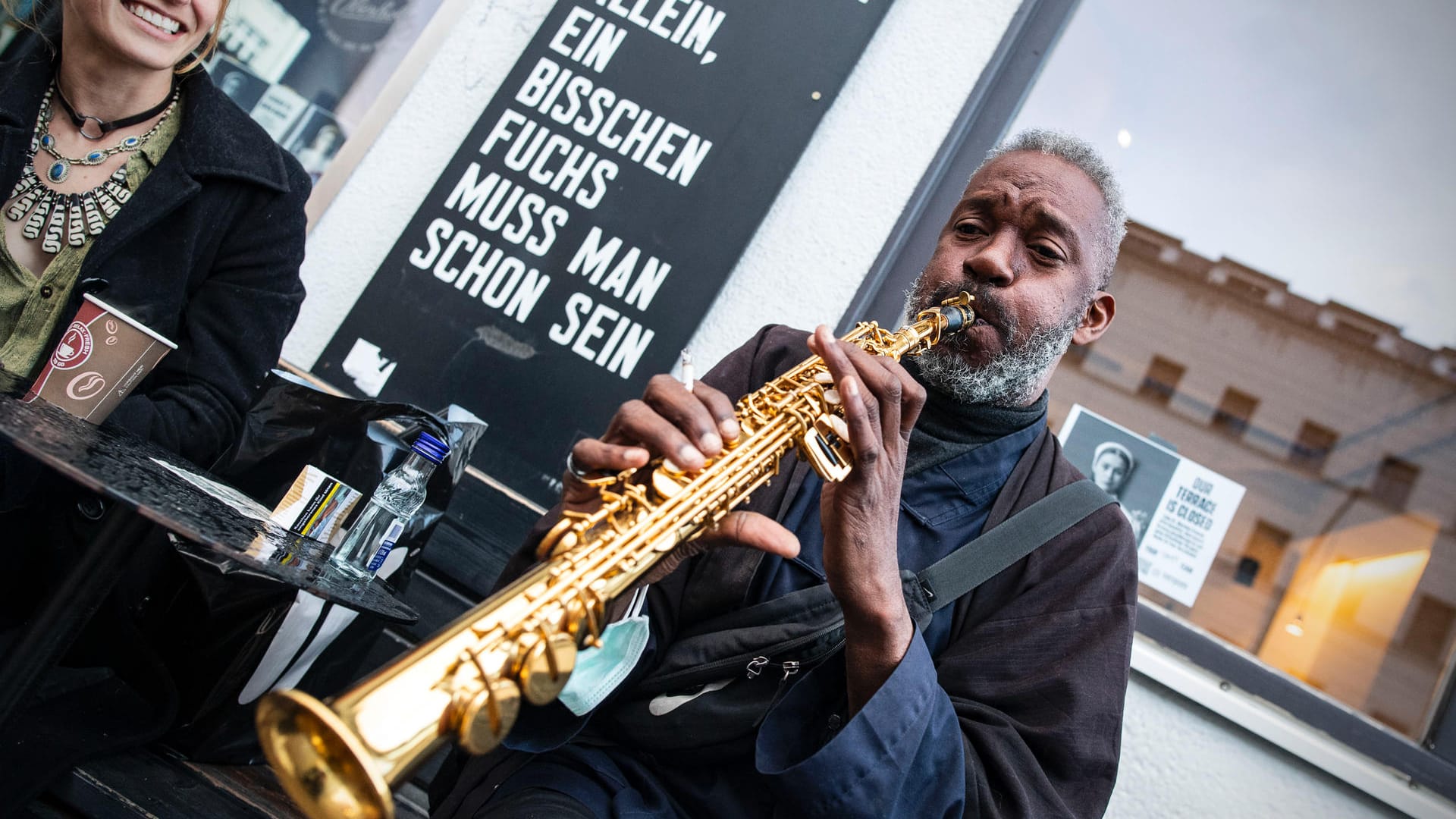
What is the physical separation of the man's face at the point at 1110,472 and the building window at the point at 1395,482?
78cm

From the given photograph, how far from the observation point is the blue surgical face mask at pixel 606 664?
4.40 feet

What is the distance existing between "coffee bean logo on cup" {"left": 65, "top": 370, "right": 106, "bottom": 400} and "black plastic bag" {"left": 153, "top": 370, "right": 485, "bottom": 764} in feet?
1.60

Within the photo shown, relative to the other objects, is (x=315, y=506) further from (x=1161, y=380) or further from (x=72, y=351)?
(x=1161, y=380)

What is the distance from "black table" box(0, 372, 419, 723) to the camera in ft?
2.81

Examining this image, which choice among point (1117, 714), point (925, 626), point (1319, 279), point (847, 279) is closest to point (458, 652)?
point (925, 626)

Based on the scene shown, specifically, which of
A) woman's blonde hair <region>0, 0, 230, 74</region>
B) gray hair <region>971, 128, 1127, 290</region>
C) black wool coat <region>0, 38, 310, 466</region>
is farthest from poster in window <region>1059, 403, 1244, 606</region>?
woman's blonde hair <region>0, 0, 230, 74</region>

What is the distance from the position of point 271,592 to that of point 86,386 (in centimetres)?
57

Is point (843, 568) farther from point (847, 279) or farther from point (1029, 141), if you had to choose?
point (847, 279)

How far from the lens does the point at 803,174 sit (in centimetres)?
266

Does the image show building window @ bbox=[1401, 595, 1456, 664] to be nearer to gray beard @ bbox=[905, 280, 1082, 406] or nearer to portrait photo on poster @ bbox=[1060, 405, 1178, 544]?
portrait photo on poster @ bbox=[1060, 405, 1178, 544]

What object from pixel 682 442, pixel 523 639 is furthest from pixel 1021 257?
pixel 523 639

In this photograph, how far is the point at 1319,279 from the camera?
271 cm

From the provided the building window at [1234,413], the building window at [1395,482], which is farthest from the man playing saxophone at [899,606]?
the building window at [1395,482]

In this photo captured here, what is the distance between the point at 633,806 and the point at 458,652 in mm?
619
